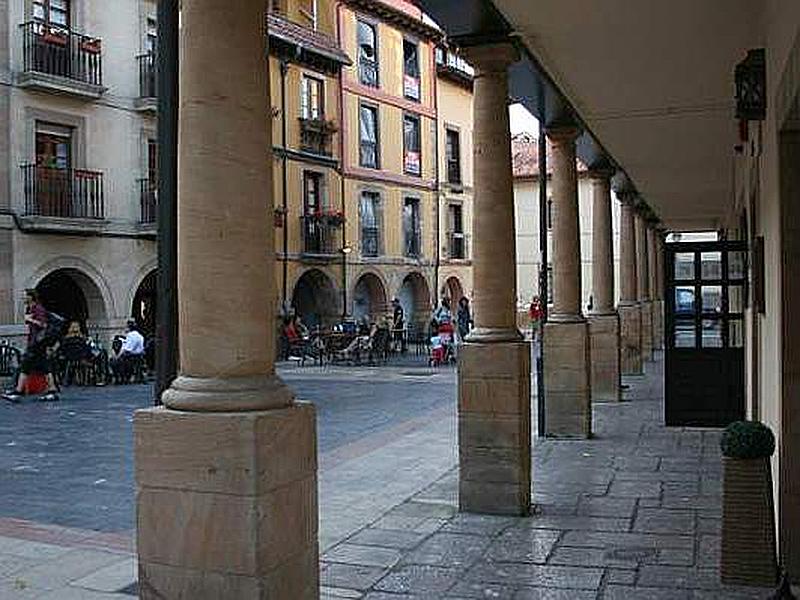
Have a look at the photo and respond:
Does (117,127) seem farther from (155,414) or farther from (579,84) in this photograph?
(155,414)

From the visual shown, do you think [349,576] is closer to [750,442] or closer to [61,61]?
[750,442]

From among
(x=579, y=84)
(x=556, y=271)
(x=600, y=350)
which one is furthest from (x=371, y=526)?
(x=600, y=350)

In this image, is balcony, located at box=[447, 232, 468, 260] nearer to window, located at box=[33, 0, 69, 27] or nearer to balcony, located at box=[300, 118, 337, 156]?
balcony, located at box=[300, 118, 337, 156]

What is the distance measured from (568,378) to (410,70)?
21.5 metres

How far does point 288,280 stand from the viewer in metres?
23.0

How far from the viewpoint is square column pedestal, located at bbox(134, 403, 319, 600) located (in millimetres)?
2848

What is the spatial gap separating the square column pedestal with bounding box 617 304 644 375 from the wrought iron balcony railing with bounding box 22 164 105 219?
10.2 meters

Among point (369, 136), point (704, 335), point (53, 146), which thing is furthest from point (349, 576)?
point (369, 136)

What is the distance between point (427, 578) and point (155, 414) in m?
2.21

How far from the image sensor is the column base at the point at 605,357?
12.0m

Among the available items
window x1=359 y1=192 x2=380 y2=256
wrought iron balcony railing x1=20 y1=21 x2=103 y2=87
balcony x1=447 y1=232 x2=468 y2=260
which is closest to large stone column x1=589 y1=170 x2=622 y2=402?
wrought iron balcony railing x1=20 y1=21 x2=103 y2=87

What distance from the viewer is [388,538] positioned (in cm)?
552

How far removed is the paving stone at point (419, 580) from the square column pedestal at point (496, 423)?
49.2 inches

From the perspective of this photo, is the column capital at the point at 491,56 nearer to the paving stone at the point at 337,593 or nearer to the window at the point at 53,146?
the paving stone at the point at 337,593
